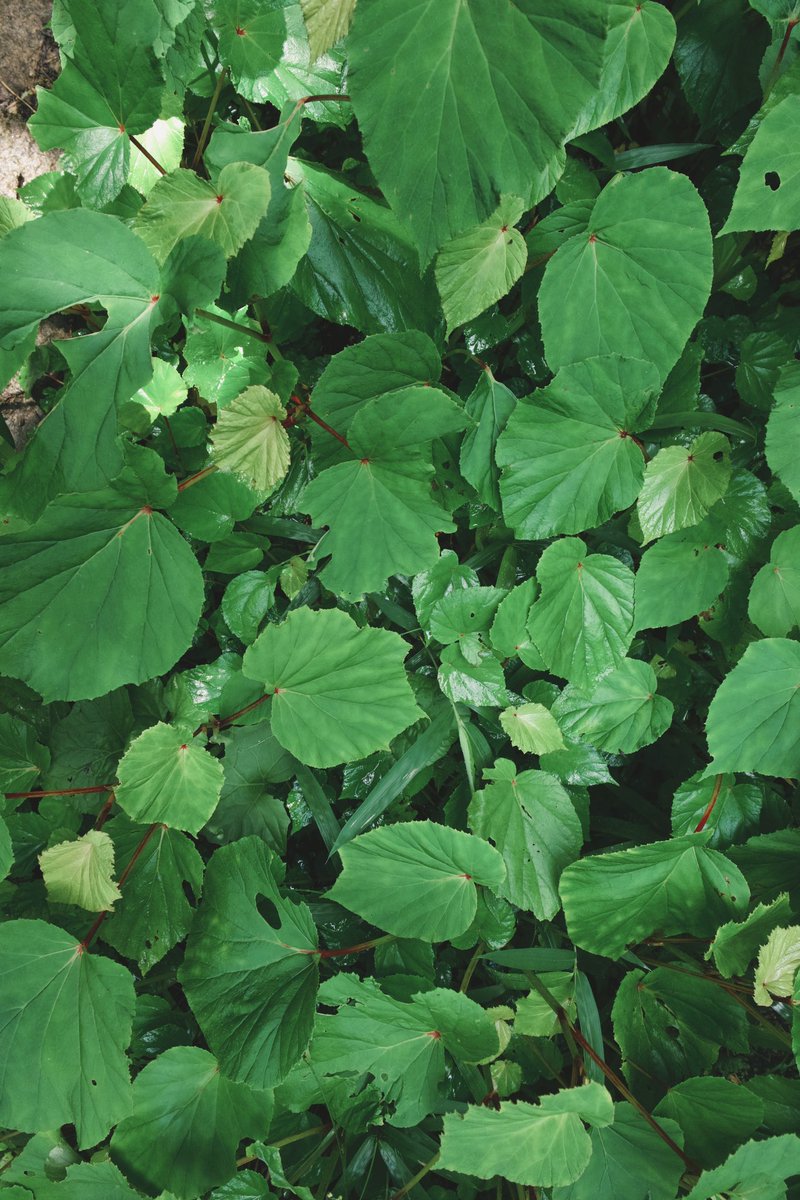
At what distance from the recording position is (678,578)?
1148mm

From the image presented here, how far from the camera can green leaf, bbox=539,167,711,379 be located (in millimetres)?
929

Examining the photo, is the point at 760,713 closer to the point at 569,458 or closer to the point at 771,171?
the point at 569,458

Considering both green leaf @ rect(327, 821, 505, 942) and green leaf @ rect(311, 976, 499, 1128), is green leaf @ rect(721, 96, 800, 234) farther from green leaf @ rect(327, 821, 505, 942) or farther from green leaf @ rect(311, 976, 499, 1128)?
green leaf @ rect(311, 976, 499, 1128)

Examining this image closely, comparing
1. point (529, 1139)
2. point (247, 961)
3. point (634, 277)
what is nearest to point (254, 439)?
point (634, 277)

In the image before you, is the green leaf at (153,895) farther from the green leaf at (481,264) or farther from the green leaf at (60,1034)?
the green leaf at (481,264)

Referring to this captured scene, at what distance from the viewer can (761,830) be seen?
1.29m

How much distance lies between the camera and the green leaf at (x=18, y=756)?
1300mm

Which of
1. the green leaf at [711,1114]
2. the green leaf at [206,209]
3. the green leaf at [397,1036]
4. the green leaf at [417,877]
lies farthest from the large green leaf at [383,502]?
the green leaf at [711,1114]

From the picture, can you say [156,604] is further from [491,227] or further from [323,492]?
[491,227]

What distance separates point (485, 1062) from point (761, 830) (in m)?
0.63

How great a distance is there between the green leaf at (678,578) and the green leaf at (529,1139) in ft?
2.22

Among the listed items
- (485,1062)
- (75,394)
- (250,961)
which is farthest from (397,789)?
(75,394)

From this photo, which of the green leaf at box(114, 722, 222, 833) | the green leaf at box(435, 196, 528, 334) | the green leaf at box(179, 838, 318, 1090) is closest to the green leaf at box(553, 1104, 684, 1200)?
the green leaf at box(179, 838, 318, 1090)

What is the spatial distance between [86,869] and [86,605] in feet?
1.38
